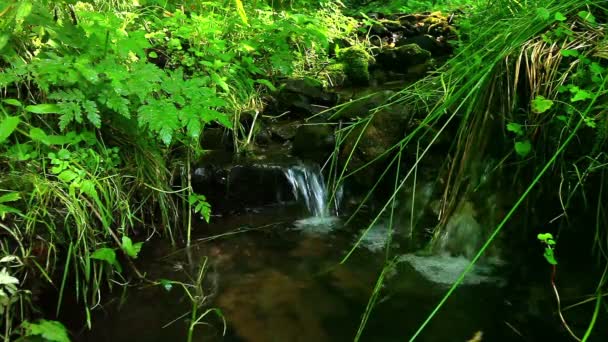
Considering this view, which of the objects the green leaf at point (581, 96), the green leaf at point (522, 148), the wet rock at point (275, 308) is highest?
the green leaf at point (581, 96)

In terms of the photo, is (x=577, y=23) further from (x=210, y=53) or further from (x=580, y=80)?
(x=210, y=53)

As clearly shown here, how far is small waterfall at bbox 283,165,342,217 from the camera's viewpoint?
3480 mm

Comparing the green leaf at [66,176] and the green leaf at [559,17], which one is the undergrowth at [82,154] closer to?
the green leaf at [66,176]

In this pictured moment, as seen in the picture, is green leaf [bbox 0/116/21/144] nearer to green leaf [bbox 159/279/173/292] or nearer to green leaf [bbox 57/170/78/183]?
green leaf [bbox 57/170/78/183]

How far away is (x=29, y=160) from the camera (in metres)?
2.27

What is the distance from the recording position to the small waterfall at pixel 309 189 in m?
3.48

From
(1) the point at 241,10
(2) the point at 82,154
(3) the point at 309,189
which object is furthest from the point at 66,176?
(3) the point at 309,189

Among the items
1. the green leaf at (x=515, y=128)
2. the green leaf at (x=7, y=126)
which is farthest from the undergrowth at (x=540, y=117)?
the green leaf at (x=7, y=126)

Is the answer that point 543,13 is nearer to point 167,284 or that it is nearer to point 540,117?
point 540,117

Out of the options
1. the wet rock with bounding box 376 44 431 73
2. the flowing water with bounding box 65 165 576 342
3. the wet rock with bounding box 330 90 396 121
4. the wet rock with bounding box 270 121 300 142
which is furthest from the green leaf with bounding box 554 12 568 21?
the wet rock with bounding box 376 44 431 73

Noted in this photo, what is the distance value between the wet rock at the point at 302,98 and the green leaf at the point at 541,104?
8.58 ft

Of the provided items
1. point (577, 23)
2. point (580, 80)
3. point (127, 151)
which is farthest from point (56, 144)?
point (577, 23)

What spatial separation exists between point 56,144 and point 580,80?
2658 mm

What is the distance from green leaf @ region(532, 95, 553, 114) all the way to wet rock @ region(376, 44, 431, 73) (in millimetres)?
3823
